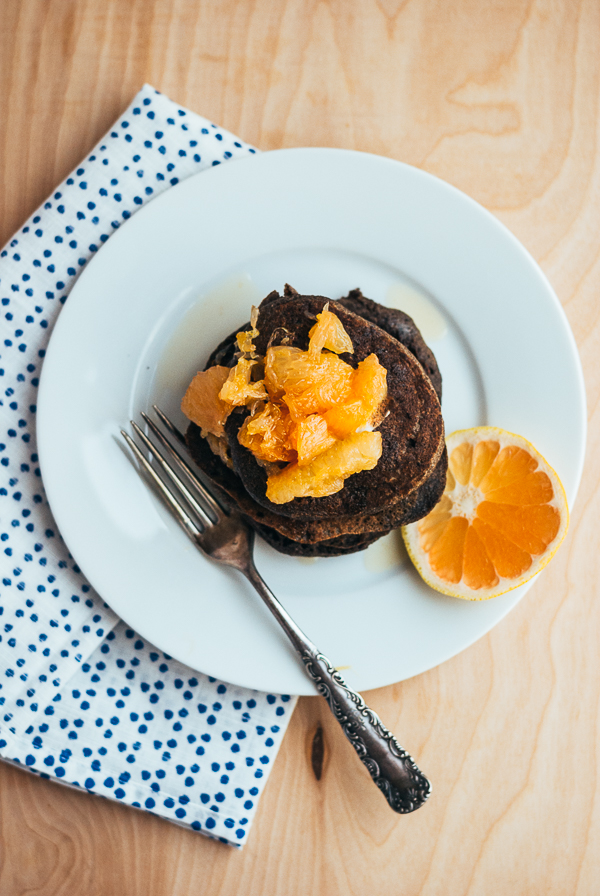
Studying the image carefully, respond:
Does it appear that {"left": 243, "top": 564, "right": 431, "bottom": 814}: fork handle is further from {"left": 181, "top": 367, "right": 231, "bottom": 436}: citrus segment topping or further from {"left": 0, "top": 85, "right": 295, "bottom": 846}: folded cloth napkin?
{"left": 181, "top": 367, "right": 231, "bottom": 436}: citrus segment topping

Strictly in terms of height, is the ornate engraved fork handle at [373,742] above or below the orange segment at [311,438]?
below

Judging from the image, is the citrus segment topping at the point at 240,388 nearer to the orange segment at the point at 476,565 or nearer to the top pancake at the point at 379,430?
the top pancake at the point at 379,430

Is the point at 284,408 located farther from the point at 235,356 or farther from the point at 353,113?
the point at 353,113

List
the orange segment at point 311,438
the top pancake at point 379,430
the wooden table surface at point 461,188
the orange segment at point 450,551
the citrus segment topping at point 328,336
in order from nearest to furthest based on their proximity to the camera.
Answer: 1. the orange segment at point 311,438
2. the citrus segment topping at point 328,336
3. the top pancake at point 379,430
4. the orange segment at point 450,551
5. the wooden table surface at point 461,188

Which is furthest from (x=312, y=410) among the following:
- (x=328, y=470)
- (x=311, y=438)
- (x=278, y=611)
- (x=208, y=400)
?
(x=278, y=611)

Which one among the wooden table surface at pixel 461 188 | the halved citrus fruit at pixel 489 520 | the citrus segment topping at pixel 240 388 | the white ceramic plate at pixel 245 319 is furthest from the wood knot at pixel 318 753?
the citrus segment topping at pixel 240 388

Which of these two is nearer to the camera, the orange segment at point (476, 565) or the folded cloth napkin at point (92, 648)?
the orange segment at point (476, 565)
